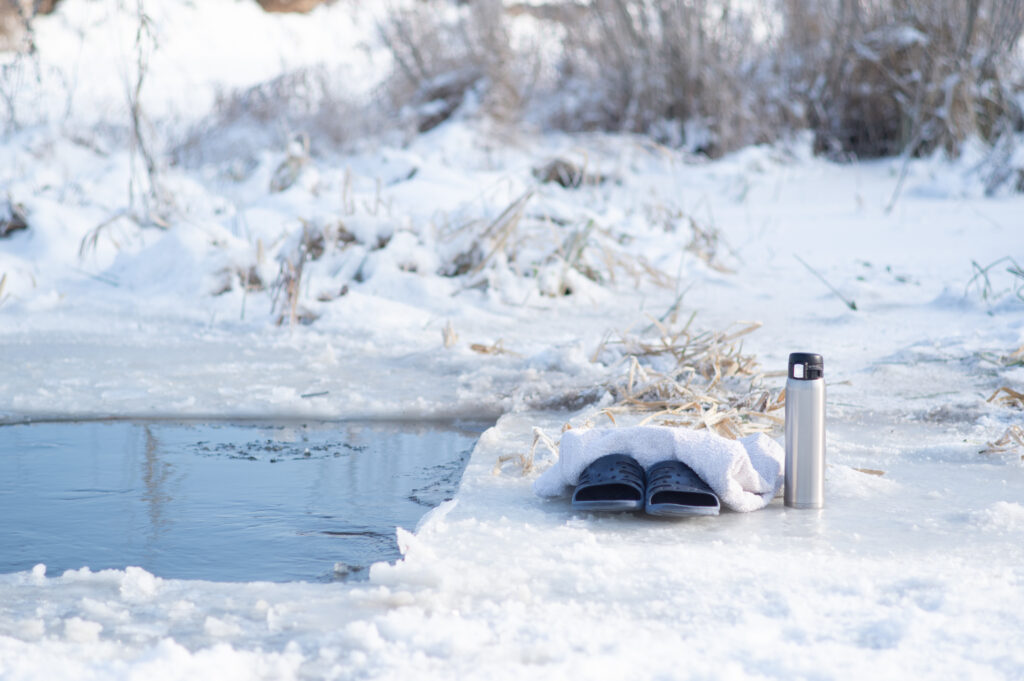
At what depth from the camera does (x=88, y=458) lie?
257cm

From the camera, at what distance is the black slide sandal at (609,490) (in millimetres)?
2012

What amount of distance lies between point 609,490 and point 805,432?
0.38m

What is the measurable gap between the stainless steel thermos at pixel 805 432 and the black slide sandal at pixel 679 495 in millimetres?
171

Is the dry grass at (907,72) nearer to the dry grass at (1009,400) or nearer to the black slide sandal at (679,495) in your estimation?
the dry grass at (1009,400)

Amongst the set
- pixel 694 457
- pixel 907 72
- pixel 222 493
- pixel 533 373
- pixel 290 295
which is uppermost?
pixel 907 72

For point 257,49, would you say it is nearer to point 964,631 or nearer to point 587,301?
point 587,301

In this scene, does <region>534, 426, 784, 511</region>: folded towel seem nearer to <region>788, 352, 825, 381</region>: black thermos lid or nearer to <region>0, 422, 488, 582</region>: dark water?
<region>788, 352, 825, 381</region>: black thermos lid

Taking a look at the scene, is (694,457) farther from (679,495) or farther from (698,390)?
(698,390)

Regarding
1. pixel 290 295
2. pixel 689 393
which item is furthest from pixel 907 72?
pixel 689 393

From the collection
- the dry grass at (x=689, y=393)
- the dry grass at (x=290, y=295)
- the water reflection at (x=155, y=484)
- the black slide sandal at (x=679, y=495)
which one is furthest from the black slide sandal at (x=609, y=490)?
the dry grass at (x=290, y=295)

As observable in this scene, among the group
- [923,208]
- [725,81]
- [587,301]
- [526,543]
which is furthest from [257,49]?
[526,543]

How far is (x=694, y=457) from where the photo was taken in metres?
2.08

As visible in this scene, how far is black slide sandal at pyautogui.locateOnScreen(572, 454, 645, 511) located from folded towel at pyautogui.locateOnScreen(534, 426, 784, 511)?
0.17 feet

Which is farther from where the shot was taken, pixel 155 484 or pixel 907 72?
pixel 907 72
